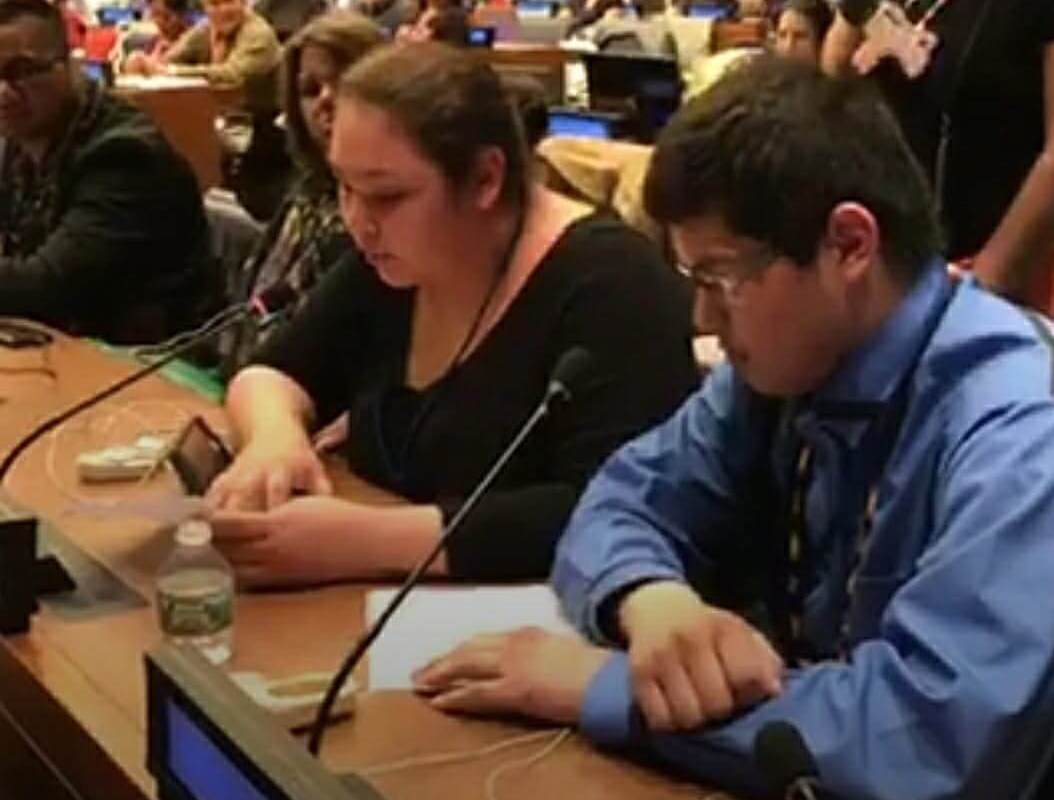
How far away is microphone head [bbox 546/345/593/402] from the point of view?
5.39 feet

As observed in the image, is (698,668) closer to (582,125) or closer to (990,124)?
(990,124)

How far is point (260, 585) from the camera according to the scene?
1805mm

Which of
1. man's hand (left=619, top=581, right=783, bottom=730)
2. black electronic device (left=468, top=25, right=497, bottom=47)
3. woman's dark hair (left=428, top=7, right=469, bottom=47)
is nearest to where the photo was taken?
man's hand (left=619, top=581, right=783, bottom=730)

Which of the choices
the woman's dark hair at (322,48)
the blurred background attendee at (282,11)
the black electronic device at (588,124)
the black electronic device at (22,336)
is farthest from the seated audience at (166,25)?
the woman's dark hair at (322,48)

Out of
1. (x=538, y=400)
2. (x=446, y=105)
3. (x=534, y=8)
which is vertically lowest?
(x=534, y=8)

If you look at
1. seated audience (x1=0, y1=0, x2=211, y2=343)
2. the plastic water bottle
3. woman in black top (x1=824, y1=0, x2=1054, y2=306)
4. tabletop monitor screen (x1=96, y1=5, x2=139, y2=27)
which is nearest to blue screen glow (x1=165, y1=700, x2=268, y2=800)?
the plastic water bottle

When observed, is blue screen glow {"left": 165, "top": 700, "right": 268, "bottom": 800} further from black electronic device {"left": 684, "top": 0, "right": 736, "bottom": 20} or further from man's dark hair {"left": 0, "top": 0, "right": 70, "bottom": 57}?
black electronic device {"left": 684, "top": 0, "right": 736, "bottom": 20}

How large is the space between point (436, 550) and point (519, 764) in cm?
28

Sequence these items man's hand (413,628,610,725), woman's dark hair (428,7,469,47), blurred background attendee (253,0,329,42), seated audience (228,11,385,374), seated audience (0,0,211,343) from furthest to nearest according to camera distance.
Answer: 1. blurred background attendee (253,0,329,42)
2. woman's dark hair (428,7,469,47)
3. seated audience (0,0,211,343)
4. seated audience (228,11,385,374)
5. man's hand (413,628,610,725)

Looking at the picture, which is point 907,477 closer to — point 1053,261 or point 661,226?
point 661,226

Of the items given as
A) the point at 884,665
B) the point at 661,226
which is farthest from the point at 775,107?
the point at 884,665

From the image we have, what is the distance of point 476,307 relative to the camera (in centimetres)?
209

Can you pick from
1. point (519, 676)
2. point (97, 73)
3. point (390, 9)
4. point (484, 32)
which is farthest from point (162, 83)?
point (519, 676)

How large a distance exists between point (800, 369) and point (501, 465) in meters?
0.32
